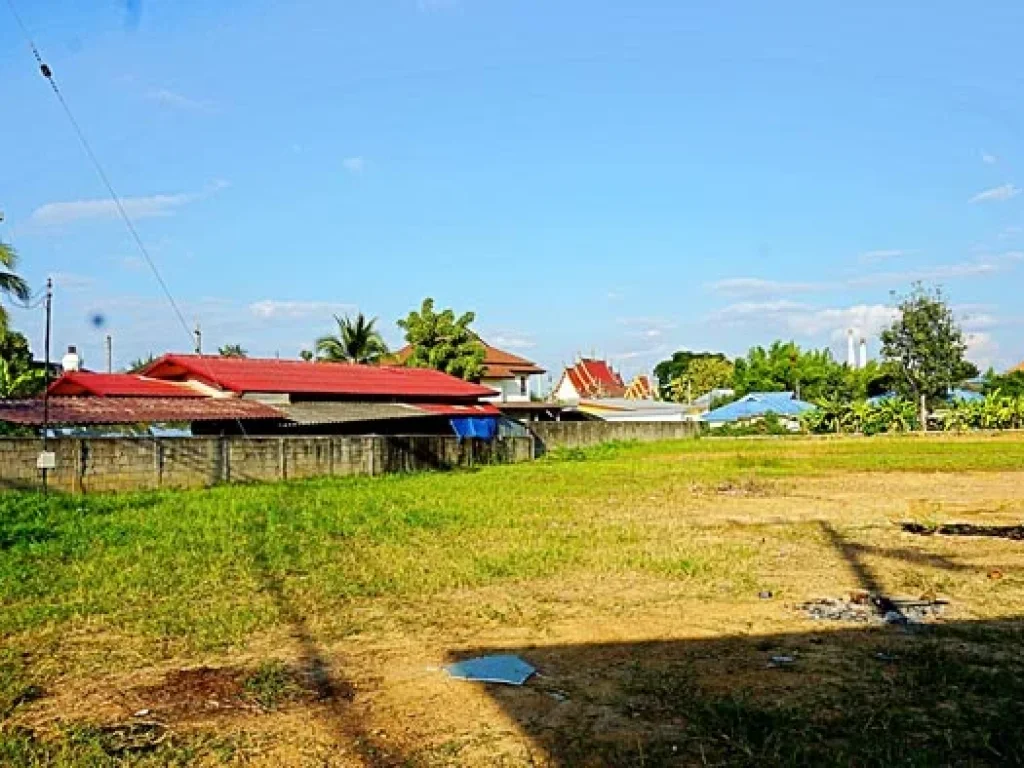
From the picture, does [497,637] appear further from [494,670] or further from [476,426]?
[476,426]

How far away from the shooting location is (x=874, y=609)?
793 centimetres

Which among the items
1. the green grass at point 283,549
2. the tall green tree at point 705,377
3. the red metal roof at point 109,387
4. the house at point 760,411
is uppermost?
the tall green tree at point 705,377

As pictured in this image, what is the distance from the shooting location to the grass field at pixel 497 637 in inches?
191

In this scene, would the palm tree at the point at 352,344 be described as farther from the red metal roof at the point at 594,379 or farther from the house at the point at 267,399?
the red metal roof at the point at 594,379

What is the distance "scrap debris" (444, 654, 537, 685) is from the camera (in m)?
5.97

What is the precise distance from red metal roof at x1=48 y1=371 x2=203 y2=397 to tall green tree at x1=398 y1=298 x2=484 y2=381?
1681cm

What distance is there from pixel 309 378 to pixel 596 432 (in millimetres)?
13987

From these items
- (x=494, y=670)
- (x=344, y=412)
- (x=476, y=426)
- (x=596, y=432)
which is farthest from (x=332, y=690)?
(x=596, y=432)

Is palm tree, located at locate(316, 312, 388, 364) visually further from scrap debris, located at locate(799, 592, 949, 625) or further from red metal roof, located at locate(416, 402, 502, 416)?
scrap debris, located at locate(799, 592, 949, 625)

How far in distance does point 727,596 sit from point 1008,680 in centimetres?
303

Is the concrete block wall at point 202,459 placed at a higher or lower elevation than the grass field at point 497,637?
higher

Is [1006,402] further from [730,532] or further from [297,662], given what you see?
[297,662]

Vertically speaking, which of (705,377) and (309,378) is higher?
(705,377)

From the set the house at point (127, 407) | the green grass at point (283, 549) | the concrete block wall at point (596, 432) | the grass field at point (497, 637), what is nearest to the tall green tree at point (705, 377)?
the concrete block wall at point (596, 432)
